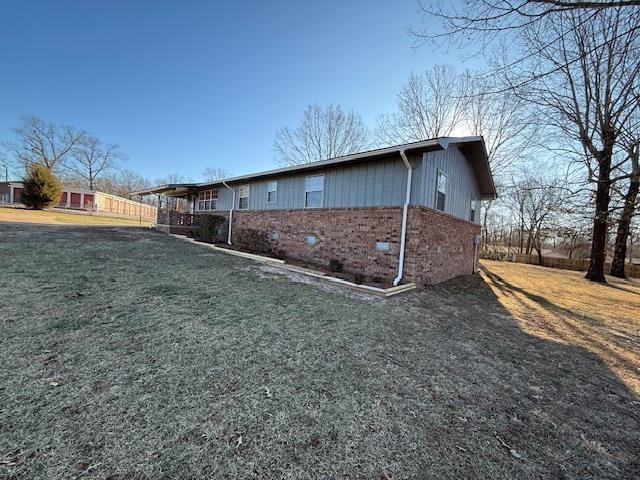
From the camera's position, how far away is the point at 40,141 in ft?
115

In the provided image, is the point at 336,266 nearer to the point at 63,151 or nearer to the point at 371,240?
the point at 371,240

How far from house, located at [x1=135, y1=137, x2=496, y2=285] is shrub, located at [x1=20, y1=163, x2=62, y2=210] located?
20.4 meters

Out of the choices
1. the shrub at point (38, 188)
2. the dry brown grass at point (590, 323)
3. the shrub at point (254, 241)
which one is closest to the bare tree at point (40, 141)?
the shrub at point (38, 188)

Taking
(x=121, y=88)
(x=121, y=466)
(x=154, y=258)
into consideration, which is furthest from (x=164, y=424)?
(x=121, y=88)

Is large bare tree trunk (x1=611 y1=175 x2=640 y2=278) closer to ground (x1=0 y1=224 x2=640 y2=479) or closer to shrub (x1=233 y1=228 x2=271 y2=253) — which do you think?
ground (x1=0 y1=224 x2=640 y2=479)

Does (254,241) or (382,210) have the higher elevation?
(382,210)

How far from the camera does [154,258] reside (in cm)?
679

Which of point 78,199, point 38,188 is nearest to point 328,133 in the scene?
point 38,188

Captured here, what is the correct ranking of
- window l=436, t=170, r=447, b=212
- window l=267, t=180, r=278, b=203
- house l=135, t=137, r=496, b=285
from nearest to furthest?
house l=135, t=137, r=496, b=285
window l=436, t=170, r=447, b=212
window l=267, t=180, r=278, b=203

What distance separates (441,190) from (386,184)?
195 centimetres

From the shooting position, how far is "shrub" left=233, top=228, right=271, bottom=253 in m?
10.2

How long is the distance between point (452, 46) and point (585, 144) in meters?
11.5

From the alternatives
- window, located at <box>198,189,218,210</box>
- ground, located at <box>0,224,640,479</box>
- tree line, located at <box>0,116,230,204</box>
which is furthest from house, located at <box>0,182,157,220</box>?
ground, located at <box>0,224,640,479</box>

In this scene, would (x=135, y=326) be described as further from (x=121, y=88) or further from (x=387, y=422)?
(x=121, y=88)
